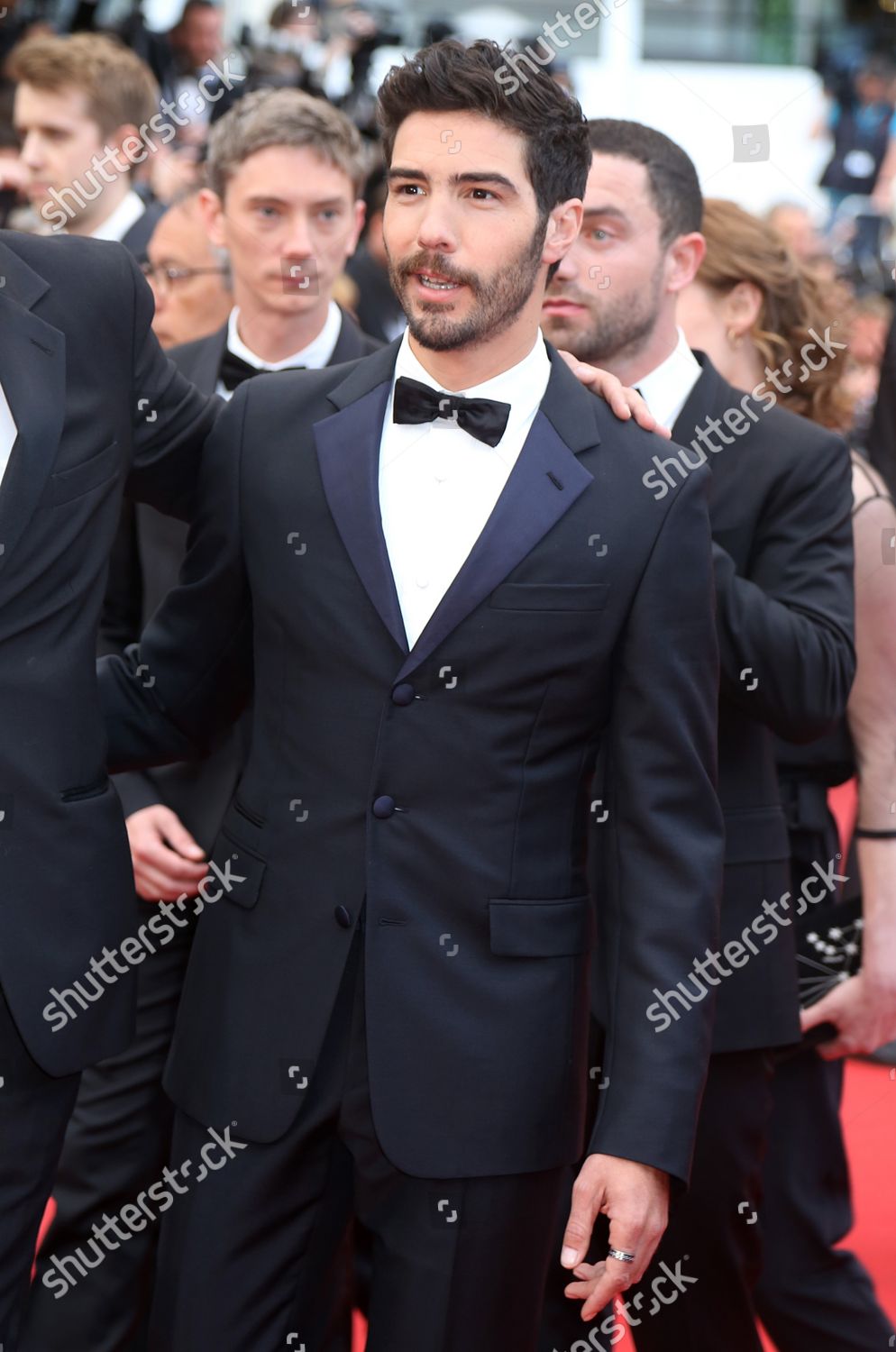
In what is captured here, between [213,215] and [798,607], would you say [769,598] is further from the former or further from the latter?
[213,215]

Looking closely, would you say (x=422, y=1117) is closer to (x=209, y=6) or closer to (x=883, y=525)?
(x=883, y=525)

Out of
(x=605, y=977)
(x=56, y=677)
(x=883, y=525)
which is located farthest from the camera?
(x=883, y=525)

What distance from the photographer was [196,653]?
2.13 m

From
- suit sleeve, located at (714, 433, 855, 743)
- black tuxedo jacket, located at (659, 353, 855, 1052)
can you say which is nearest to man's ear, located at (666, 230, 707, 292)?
black tuxedo jacket, located at (659, 353, 855, 1052)

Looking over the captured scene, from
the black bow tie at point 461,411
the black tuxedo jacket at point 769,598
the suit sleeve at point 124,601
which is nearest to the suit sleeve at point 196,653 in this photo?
the black bow tie at point 461,411

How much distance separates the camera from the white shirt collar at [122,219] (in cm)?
438

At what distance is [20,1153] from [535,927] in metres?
0.63

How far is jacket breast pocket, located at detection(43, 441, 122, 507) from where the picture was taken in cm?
186

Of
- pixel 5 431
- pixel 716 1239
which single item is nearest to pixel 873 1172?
pixel 716 1239

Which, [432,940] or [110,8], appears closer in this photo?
[432,940]

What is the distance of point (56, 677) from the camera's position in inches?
73.3

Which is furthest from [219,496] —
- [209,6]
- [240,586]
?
[209,6]

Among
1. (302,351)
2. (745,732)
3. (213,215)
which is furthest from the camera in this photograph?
(213,215)

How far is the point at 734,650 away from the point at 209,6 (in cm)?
695
